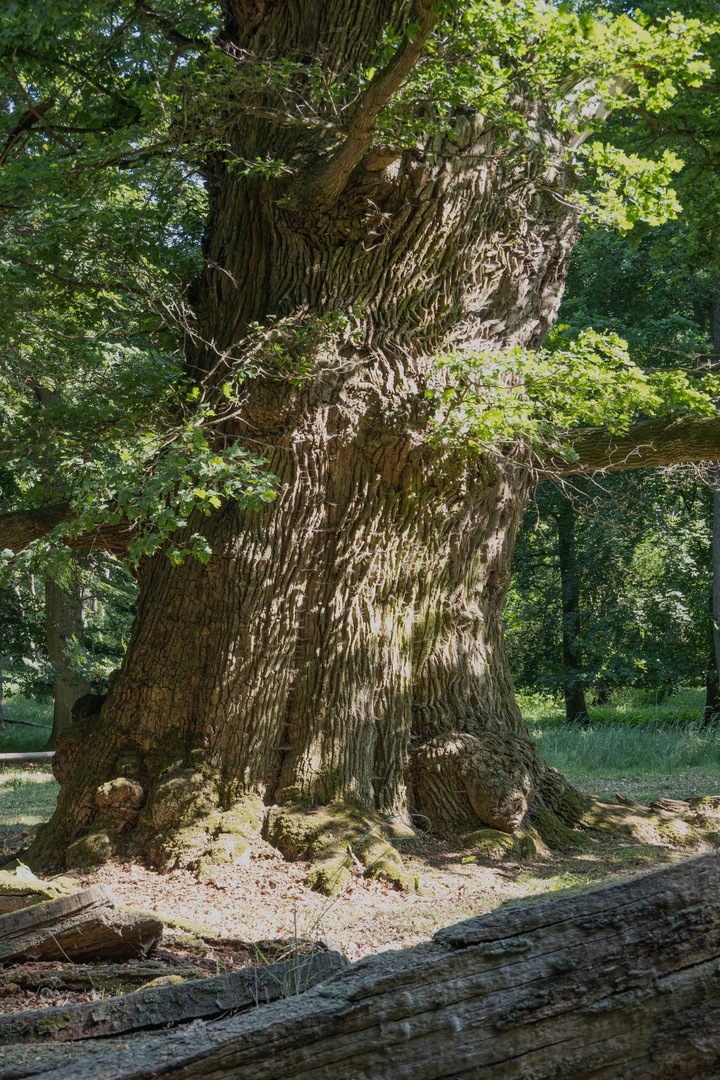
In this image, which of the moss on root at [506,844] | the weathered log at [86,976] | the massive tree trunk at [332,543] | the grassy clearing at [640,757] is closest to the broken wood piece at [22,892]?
the weathered log at [86,976]

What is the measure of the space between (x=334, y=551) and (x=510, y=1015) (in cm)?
430

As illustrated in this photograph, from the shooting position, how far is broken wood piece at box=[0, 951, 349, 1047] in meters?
2.37

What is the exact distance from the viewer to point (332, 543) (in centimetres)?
588

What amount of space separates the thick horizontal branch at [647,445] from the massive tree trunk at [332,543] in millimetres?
818

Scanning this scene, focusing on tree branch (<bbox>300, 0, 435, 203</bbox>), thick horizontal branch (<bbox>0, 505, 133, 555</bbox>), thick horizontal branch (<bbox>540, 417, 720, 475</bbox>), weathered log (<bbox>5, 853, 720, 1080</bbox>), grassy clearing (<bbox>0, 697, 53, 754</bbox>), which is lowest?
grassy clearing (<bbox>0, 697, 53, 754</bbox>)

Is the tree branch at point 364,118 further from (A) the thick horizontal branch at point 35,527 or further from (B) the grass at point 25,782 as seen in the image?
(B) the grass at point 25,782

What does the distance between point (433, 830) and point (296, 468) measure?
2.70 metres

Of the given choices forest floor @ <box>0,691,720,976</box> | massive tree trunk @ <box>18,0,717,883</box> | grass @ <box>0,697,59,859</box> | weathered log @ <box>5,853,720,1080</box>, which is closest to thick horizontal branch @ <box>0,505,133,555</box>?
massive tree trunk @ <box>18,0,717,883</box>

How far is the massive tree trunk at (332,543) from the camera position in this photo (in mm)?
5512

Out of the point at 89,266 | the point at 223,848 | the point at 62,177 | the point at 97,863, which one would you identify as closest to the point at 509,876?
the point at 223,848

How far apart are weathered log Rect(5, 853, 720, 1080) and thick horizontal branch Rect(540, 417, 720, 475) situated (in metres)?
5.05

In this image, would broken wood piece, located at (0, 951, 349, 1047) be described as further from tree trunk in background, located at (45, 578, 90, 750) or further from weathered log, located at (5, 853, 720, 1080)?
tree trunk in background, located at (45, 578, 90, 750)

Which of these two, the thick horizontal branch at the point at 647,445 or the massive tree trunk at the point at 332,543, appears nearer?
the massive tree trunk at the point at 332,543

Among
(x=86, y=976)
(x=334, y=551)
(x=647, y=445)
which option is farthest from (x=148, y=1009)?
(x=647, y=445)
